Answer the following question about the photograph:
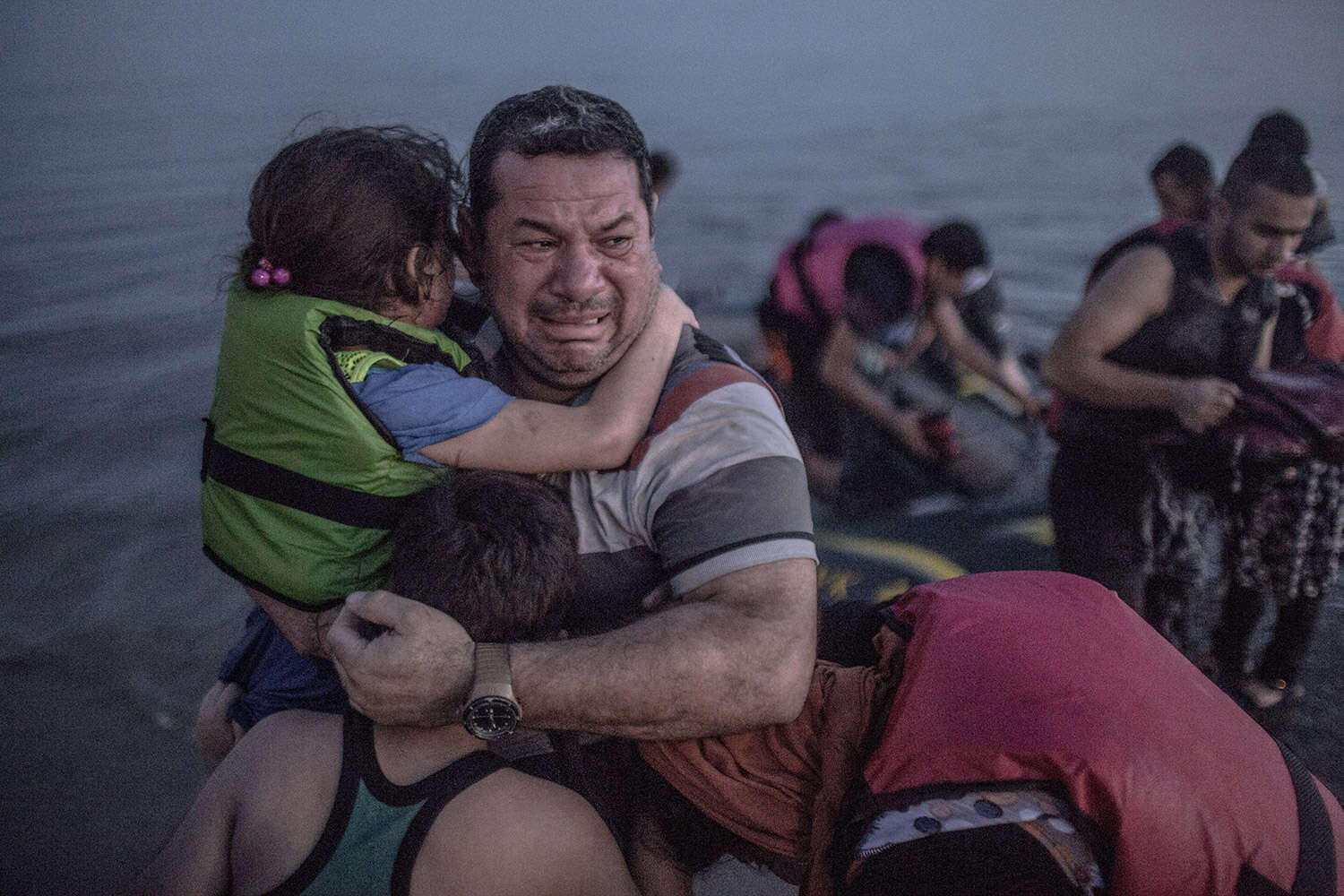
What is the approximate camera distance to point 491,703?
163cm

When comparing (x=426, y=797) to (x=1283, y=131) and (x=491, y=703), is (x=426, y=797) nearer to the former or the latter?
(x=491, y=703)

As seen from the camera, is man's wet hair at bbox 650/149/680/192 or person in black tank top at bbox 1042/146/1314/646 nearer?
person in black tank top at bbox 1042/146/1314/646

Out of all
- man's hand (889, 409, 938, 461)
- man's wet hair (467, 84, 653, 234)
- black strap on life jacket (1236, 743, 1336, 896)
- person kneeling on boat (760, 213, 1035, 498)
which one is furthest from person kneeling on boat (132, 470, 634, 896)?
man's hand (889, 409, 938, 461)

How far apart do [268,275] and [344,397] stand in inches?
12.6

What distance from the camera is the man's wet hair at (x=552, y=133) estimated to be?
1993mm

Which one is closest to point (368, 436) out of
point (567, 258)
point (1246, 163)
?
point (567, 258)

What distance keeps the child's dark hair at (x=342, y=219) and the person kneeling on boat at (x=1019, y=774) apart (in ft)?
3.34

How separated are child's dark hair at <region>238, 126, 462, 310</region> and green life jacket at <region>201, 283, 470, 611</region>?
0.22ft

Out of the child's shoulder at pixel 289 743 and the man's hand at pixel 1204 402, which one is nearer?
the child's shoulder at pixel 289 743

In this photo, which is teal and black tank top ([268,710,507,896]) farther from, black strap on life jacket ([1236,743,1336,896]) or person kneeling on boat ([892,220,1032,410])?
person kneeling on boat ([892,220,1032,410])

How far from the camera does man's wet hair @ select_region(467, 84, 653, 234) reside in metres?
1.99

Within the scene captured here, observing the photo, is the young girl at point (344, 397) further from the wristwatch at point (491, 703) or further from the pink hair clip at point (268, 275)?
the wristwatch at point (491, 703)

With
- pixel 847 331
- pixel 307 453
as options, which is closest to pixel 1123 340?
pixel 847 331

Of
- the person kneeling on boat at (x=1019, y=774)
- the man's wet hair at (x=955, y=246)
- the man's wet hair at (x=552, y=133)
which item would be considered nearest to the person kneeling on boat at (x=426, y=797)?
the person kneeling on boat at (x=1019, y=774)
